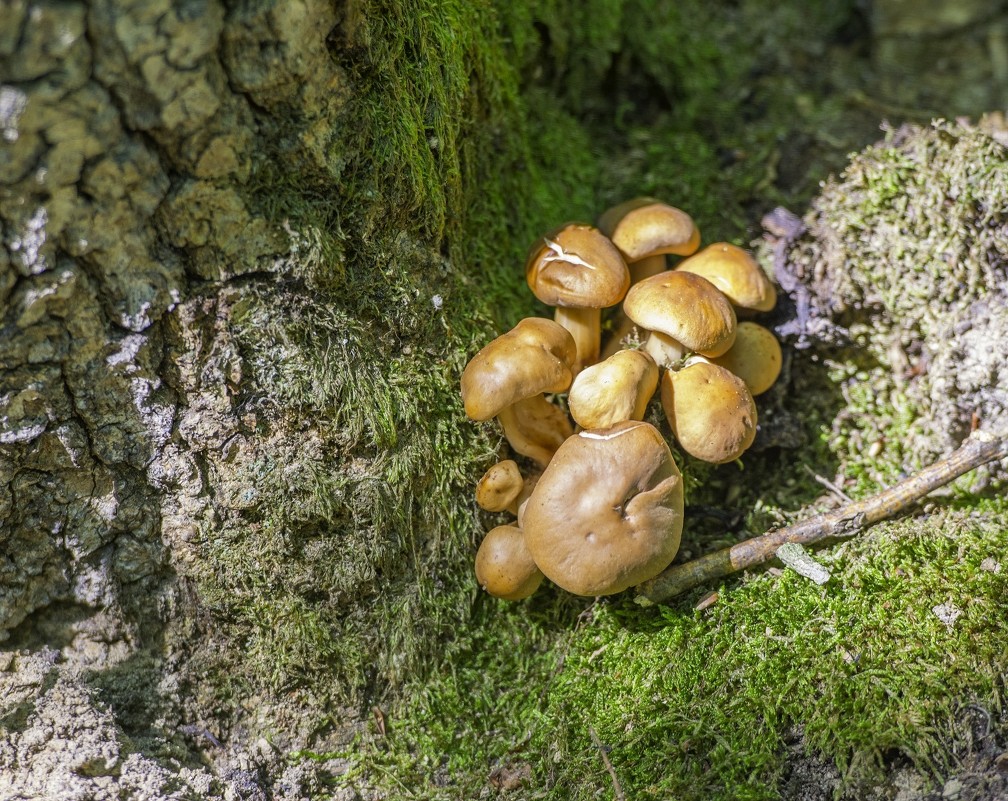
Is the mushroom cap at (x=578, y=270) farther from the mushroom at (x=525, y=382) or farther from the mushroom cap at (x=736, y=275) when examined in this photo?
the mushroom cap at (x=736, y=275)

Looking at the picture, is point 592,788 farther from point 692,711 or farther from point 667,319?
point 667,319

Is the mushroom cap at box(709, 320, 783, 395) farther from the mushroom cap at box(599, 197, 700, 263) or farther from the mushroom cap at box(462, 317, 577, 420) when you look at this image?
the mushroom cap at box(462, 317, 577, 420)

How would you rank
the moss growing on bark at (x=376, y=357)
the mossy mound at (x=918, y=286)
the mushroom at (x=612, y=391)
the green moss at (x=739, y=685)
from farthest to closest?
the mossy mound at (x=918, y=286), the mushroom at (x=612, y=391), the moss growing on bark at (x=376, y=357), the green moss at (x=739, y=685)

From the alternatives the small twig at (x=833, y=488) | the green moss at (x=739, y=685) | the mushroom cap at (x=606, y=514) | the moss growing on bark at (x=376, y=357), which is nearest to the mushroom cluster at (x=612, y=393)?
the mushroom cap at (x=606, y=514)

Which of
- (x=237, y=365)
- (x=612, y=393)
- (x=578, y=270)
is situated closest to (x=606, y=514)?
(x=612, y=393)

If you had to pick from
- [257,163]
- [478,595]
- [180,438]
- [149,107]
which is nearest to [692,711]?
[478,595]

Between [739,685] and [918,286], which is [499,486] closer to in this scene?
[739,685]
